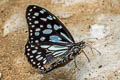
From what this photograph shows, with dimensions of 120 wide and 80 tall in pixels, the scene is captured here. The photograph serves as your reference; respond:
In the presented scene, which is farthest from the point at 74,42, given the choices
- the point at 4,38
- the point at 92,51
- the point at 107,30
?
the point at 4,38

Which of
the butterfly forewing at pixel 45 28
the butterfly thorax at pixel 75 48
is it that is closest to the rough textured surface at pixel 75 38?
the butterfly thorax at pixel 75 48

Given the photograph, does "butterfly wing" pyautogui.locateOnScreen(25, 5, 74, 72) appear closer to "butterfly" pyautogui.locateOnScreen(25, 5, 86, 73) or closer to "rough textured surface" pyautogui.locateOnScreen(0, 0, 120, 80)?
"butterfly" pyautogui.locateOnScreen(25, 5, 86, 73)

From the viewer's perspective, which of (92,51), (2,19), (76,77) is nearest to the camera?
(76,77)

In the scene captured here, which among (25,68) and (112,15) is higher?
(112,15)

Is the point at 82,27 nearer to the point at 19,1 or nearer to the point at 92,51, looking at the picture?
the point at 92,51

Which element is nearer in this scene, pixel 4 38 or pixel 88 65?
pixel 88 65

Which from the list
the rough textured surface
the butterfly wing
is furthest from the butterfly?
the rough textured surface

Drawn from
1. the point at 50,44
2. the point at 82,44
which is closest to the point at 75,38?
the point at 82,44
